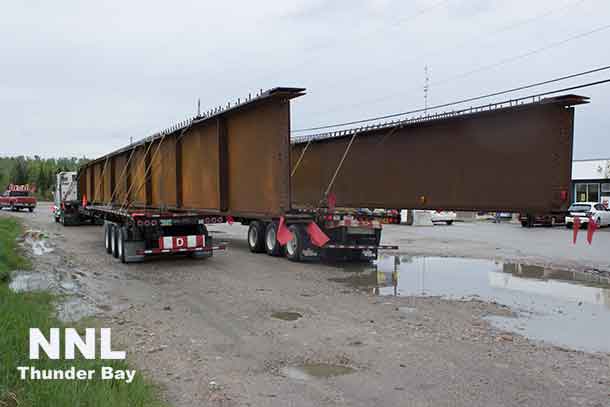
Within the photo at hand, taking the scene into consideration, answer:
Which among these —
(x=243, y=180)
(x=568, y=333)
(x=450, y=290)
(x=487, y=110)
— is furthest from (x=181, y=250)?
(x=568, y=333)

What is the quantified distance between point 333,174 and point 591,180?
138 feet

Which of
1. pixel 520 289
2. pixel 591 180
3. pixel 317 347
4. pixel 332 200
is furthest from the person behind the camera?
pixel 591 180

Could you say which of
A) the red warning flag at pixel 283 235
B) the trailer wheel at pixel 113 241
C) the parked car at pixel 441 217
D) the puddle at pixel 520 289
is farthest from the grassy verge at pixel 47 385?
the parked car at pixel 441 217

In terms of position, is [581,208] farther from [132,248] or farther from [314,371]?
[314,371]

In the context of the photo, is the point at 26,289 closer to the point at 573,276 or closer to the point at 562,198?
the point at 562,198

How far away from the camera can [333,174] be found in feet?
57.4

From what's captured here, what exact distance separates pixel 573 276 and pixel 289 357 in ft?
30.1

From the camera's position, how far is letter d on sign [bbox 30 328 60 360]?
5228mm

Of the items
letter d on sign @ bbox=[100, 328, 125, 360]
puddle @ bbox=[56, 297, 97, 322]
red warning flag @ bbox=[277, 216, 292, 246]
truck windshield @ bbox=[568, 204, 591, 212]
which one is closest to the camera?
letter d on sign @ bbox=[100, 328, 125, 360]

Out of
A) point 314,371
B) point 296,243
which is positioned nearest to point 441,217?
point 296,243

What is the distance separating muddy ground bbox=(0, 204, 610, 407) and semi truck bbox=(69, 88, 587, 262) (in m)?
2.06

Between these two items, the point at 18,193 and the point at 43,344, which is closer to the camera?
the point at 43,344

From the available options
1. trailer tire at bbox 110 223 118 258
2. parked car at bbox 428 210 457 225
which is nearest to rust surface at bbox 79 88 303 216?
trailer tire at bbox 110 223 118 258

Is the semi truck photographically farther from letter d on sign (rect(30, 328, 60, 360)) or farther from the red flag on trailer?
letter d on sign (rect(30, 328, 60, 360))
